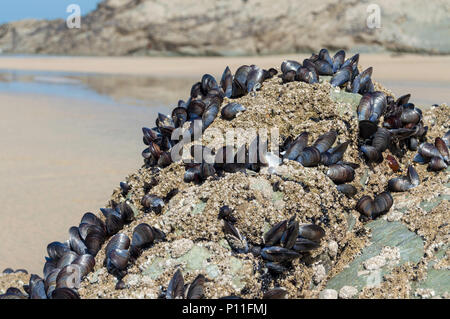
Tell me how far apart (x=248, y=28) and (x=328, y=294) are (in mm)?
25077

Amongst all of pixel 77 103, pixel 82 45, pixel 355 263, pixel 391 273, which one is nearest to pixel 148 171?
pixel 355 263

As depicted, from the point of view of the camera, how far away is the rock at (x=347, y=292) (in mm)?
2666

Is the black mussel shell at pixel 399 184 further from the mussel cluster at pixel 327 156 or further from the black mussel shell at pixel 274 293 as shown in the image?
the black mussel shell at pixel 274 293

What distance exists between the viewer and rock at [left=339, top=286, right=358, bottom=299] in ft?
8.75

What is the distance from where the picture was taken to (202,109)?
3602 millimetres

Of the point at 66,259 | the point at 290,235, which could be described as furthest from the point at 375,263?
the point at 66,259

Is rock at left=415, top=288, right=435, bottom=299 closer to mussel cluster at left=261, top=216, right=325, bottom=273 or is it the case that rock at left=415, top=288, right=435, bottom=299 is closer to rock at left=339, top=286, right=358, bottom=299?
rock at left=339, top=286, right=358, bottom=299

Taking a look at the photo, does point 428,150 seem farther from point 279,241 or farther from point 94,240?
point 94,240

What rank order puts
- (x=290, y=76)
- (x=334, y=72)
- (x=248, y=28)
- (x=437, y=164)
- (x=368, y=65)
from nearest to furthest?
(x=437, y=164), (x=290, y=76), (x=334, y=72), (x=368, y=65), (x=248, y=28)

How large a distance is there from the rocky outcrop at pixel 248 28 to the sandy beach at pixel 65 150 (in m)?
6.52

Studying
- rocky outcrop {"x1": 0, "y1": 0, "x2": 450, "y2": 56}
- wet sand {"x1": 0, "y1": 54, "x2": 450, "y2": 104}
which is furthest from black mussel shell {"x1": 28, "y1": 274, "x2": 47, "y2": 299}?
rocky outcrop {"x1": 0, "y1": 0, "x2": 450, "y2": 56}

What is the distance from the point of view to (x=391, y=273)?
273 centimetres
